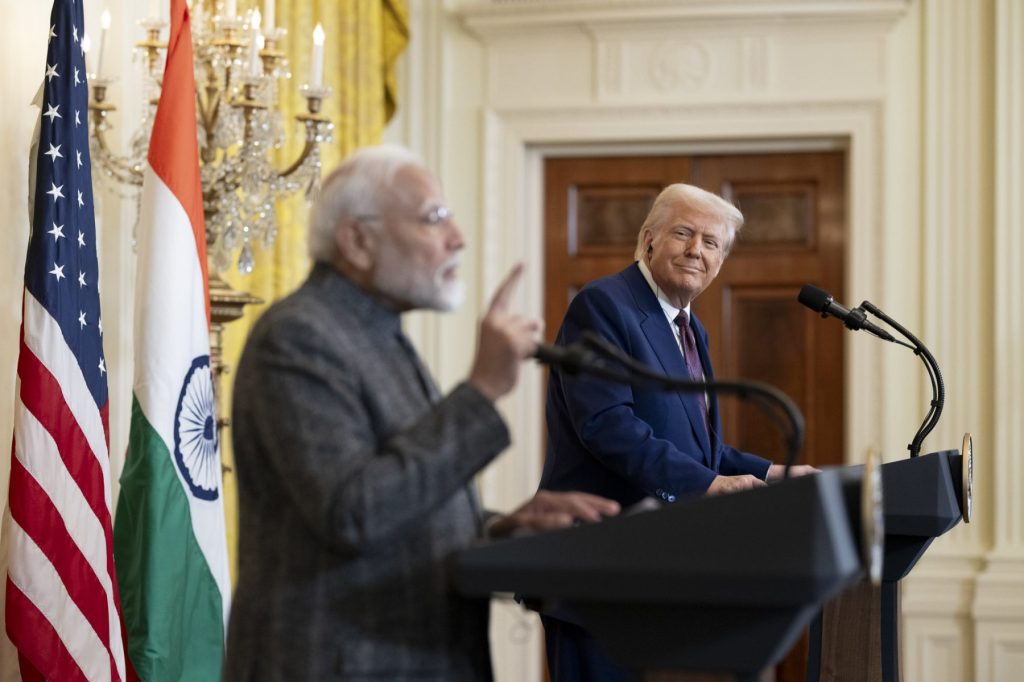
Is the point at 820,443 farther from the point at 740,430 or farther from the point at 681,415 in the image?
the point at 681,415

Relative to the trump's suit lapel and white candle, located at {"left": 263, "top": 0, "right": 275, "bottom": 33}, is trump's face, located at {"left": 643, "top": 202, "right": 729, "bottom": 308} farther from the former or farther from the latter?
white candle, located at {"left": 263, "top": 0, "right": 275, "bottom": 33}

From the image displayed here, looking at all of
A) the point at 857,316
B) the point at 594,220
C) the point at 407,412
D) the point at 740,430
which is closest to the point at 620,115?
the point at 594,220

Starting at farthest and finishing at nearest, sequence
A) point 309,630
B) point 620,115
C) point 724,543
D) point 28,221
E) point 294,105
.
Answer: point 620,115 < point 294,105 < point 28,221 < point 309,630 < point 724,543

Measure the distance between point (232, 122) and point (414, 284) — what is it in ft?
6.98

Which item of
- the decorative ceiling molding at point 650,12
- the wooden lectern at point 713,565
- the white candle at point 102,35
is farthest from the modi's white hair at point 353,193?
the decorative ceiling molding at point 650,12

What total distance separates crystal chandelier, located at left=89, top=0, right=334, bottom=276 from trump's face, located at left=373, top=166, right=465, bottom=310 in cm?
198

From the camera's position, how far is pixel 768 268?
568cm

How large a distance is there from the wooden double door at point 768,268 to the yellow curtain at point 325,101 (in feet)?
3.02

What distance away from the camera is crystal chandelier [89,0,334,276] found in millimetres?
3592

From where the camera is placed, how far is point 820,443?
18.5 ft

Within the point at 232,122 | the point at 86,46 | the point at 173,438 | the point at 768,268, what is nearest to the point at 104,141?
the point at 86,46

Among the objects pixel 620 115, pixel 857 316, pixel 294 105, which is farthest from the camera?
pixel 620 115

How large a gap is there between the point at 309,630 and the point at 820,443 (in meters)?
4.26

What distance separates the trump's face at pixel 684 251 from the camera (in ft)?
10.1
